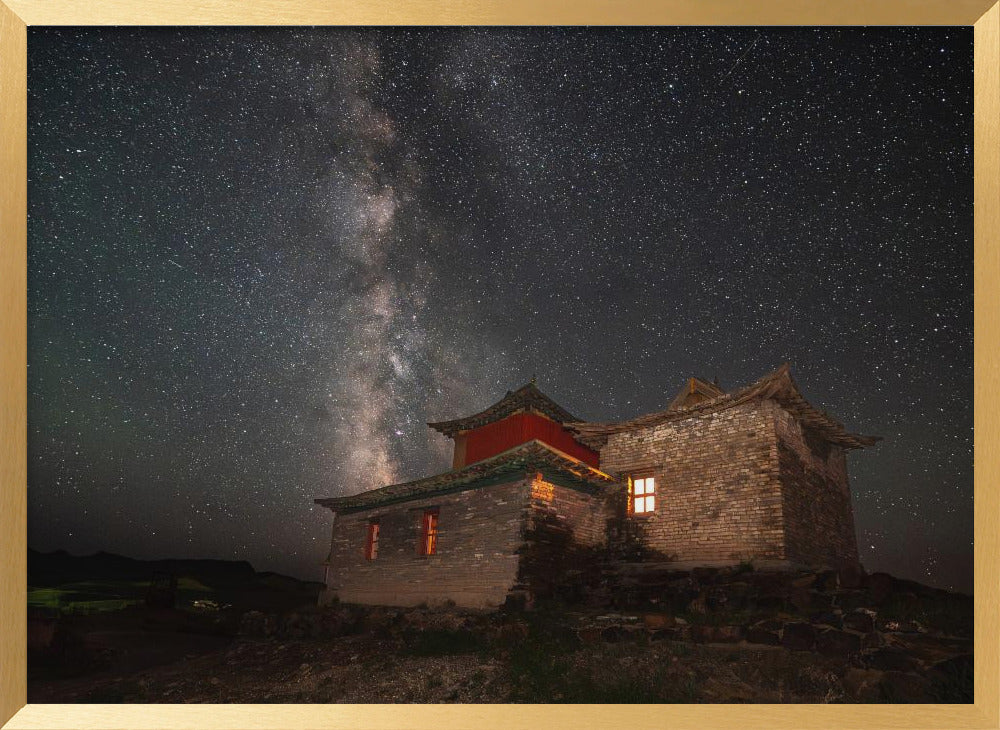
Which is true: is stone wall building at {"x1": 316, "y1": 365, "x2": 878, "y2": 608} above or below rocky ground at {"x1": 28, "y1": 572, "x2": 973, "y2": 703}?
above

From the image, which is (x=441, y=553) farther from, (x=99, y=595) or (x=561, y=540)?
(x=99, y=595)

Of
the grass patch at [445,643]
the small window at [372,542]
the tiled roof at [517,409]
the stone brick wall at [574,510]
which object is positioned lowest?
the grass patch at [445,643]

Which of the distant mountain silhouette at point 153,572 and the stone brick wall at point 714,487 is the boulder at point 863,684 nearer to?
the stone brick wall at point 714,487

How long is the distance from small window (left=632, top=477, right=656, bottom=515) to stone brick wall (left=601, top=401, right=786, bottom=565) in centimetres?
11

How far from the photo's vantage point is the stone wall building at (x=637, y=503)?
25.5 feet

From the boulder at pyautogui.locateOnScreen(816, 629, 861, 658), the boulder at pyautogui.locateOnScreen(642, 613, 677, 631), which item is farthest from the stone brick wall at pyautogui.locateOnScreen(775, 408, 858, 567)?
the boulder at pyautogui.locateOnScreen(816, 629, 861, 658)

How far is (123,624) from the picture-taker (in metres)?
5.57

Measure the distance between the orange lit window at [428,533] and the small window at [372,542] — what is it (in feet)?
4.25

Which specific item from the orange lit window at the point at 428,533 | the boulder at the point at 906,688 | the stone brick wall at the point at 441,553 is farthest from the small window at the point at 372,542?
the boulder at the point at 906,688

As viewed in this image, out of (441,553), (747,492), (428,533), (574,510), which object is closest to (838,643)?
(747,492)

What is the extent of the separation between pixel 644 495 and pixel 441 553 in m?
3.32

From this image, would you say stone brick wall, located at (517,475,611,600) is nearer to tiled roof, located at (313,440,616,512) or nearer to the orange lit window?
tiled roof, located at (313,440,616,512)

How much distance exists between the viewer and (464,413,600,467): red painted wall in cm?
1110

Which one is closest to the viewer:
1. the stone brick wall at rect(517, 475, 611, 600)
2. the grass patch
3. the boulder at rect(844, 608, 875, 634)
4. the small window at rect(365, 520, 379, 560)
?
the boulder at rect(844, 608, 875, 634)
